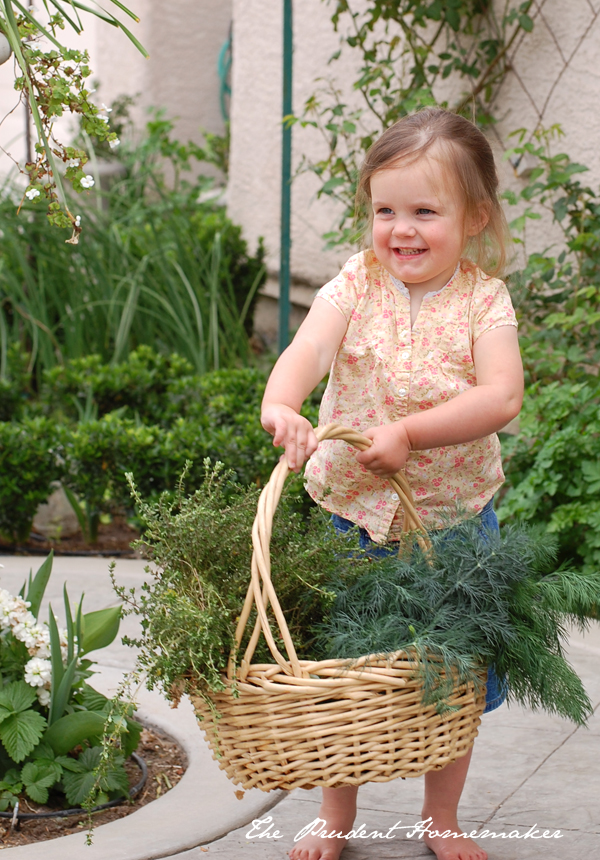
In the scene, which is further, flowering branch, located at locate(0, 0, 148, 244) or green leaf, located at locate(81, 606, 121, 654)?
green leaf, located at locate(81, 606, 121, 654)

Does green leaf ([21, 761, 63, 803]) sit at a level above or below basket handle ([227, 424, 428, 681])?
below

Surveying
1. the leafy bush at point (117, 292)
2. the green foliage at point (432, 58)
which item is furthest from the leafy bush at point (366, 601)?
the leafy bush at point (117, 292)

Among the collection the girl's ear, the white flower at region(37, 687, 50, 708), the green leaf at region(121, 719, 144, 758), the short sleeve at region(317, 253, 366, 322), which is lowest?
the green leaf at region(121, 719, 144, 758)

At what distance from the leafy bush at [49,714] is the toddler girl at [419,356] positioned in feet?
1.63

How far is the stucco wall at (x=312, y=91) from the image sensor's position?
4.04 metres

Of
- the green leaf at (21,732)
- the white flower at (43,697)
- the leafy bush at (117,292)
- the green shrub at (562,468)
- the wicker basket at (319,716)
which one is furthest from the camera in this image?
the leafy bush at (117,292)

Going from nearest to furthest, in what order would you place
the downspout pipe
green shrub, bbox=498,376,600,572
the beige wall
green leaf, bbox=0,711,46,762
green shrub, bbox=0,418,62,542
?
green leaf, bbox=0,711,46,762 < green shrub, bbox=498,376,600,572 < green shrub, bbox=0,418,62,542 < the downspout pipe < the beige wall

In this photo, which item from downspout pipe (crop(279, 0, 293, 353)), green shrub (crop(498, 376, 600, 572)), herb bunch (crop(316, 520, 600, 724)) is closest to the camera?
herb bunch (crop(316, 520, 600, 724))

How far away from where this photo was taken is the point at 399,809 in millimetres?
2123

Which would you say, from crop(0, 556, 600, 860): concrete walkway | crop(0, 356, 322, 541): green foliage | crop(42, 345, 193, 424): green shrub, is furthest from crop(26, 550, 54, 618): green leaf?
crop(42, 345, 193, 424): green shrub

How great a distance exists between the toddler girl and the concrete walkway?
0.12 m

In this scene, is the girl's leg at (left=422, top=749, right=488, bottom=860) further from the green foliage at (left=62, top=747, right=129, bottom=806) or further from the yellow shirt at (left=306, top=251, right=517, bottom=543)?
the green foliage at (left=62, top=747, right=129, bottom=806)

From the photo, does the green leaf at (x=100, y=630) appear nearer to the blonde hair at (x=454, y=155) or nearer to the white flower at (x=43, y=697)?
the white flower at (x=43, y=697)

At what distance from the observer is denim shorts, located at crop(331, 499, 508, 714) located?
1903 mm
